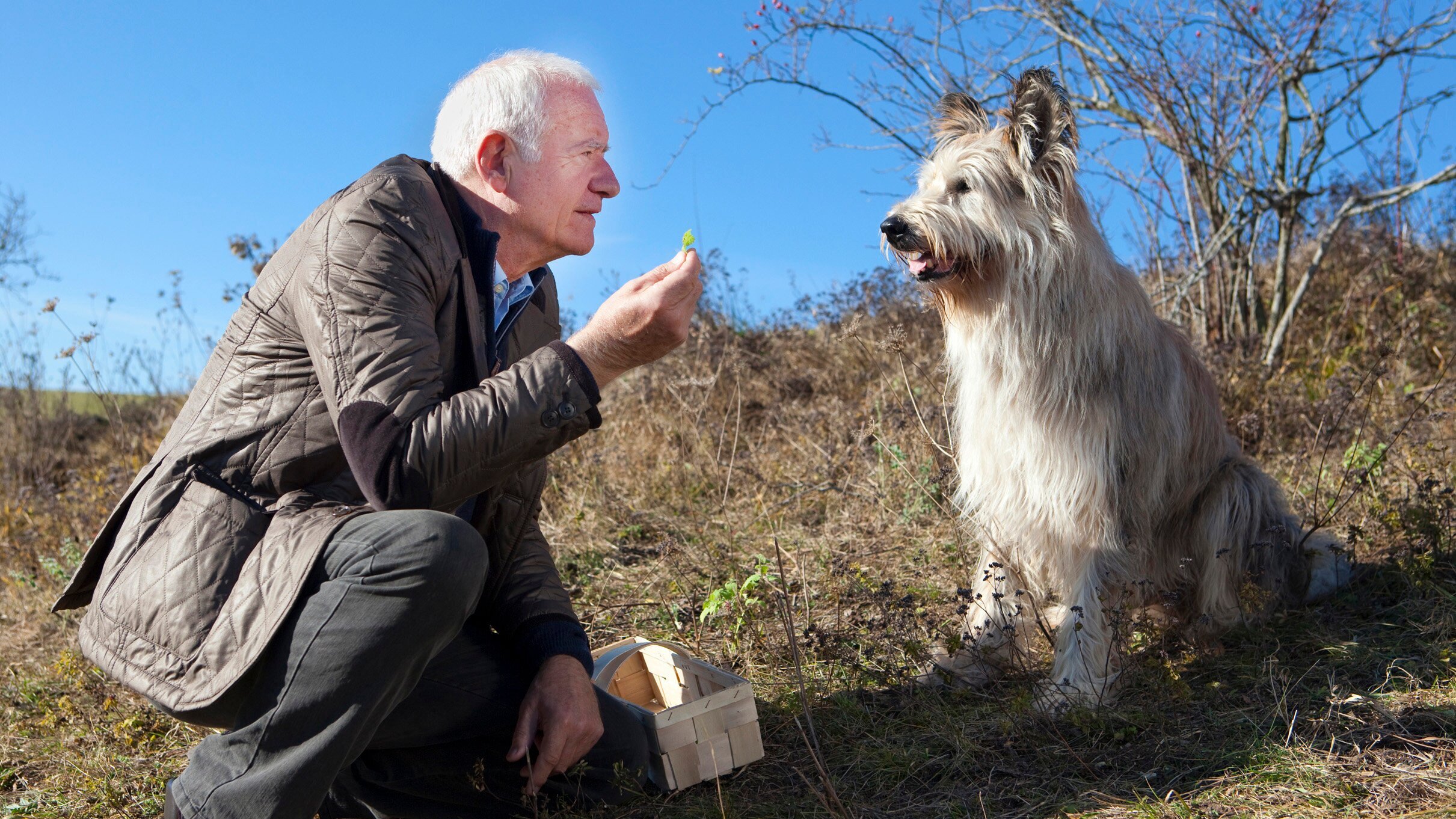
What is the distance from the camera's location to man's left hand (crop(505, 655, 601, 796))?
2541 millimetres

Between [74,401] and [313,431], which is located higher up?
[313,431]

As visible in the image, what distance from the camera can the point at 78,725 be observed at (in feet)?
12.0

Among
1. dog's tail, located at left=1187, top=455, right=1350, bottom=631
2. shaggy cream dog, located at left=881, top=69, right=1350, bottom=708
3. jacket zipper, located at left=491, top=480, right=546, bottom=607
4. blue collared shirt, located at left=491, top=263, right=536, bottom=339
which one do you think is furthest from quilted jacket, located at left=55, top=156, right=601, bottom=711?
dog's tail, located at left=1187, top=455, right=1350, bottom=631

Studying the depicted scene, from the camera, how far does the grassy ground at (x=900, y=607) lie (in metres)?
2.61

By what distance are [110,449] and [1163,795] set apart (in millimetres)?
8027

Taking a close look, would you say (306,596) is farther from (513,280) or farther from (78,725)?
(78,725)

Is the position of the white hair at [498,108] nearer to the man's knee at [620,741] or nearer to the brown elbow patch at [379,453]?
the brown elbow patch at [379,453]

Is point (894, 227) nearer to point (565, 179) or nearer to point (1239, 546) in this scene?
point (565, 179)

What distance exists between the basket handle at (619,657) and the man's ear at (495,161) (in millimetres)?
1442

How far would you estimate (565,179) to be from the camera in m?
2.57

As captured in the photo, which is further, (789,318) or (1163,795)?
(789,318)

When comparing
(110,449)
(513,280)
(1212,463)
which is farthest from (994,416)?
(110,449)

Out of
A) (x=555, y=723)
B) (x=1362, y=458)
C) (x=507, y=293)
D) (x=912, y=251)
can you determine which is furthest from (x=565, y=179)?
(x=1362, y=458)

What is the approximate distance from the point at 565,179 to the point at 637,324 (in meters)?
0.60
